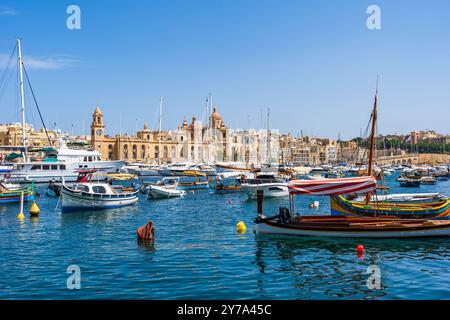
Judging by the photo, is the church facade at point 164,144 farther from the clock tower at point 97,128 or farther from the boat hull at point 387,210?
the boat hull at point 387,210

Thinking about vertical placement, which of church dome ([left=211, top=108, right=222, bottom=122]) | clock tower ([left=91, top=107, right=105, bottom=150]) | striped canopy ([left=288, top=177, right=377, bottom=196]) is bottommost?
striped canopy ([left=288, top=177, right=377, bottom=196])

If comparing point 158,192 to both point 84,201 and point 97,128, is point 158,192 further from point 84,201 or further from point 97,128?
point 97,128

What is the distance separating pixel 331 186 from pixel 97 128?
122 meters

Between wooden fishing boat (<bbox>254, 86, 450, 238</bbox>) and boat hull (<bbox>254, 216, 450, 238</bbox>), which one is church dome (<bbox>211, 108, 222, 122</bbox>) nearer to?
wooden fishing boat (<bbox>254, 86, 450, 238</bbox>)

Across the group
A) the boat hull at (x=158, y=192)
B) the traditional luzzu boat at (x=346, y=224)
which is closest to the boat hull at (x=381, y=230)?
the traditional luzzu boat at (x=346, y=224)

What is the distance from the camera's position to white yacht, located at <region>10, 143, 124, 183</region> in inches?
2876

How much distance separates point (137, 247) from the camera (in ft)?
71.2

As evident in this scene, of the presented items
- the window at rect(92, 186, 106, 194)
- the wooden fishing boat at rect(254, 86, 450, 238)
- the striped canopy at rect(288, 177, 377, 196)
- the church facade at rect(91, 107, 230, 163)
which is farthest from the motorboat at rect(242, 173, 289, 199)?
the church facade at rect(91, 107, 230, 163)

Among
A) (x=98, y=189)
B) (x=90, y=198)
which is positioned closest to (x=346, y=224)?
(x=90, y=198)

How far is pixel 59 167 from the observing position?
2997 inches

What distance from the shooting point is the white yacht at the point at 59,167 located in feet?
240

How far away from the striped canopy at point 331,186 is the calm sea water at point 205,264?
271 centimetres

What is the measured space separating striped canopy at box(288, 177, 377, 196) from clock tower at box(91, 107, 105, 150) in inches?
4668
